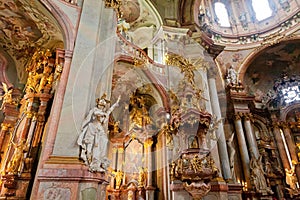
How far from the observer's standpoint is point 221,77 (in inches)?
527

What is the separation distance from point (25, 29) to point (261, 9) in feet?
48.7

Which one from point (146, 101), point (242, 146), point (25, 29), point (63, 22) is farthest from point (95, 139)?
point (242, 146)

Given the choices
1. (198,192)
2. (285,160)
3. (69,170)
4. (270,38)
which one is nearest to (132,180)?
(198,192)

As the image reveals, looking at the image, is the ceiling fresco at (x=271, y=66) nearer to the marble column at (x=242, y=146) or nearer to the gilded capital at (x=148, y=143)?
the marble column at (x=242, y=146)

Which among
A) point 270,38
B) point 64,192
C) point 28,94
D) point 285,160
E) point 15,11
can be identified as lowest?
point 64,192

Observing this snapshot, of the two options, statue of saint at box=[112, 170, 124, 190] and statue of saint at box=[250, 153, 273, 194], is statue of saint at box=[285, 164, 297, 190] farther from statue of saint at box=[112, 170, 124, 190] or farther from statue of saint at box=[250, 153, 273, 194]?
statue of saint at box=[112, 170, 124, 190]

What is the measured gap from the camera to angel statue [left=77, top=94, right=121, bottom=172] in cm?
398

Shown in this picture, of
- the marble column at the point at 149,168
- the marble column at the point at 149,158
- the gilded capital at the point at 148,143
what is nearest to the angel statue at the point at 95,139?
the marble column at the point at 149,168

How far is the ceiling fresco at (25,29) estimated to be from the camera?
5680 mm

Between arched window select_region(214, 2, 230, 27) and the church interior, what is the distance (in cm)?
24

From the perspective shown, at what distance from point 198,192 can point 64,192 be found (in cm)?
334

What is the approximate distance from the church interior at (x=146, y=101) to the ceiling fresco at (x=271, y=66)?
0.21 ft

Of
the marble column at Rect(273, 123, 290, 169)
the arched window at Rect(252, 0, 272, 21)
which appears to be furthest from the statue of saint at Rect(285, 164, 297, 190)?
the arched window at Rect(252, 0, 272, 21)

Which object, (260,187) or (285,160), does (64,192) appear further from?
(285,160)
